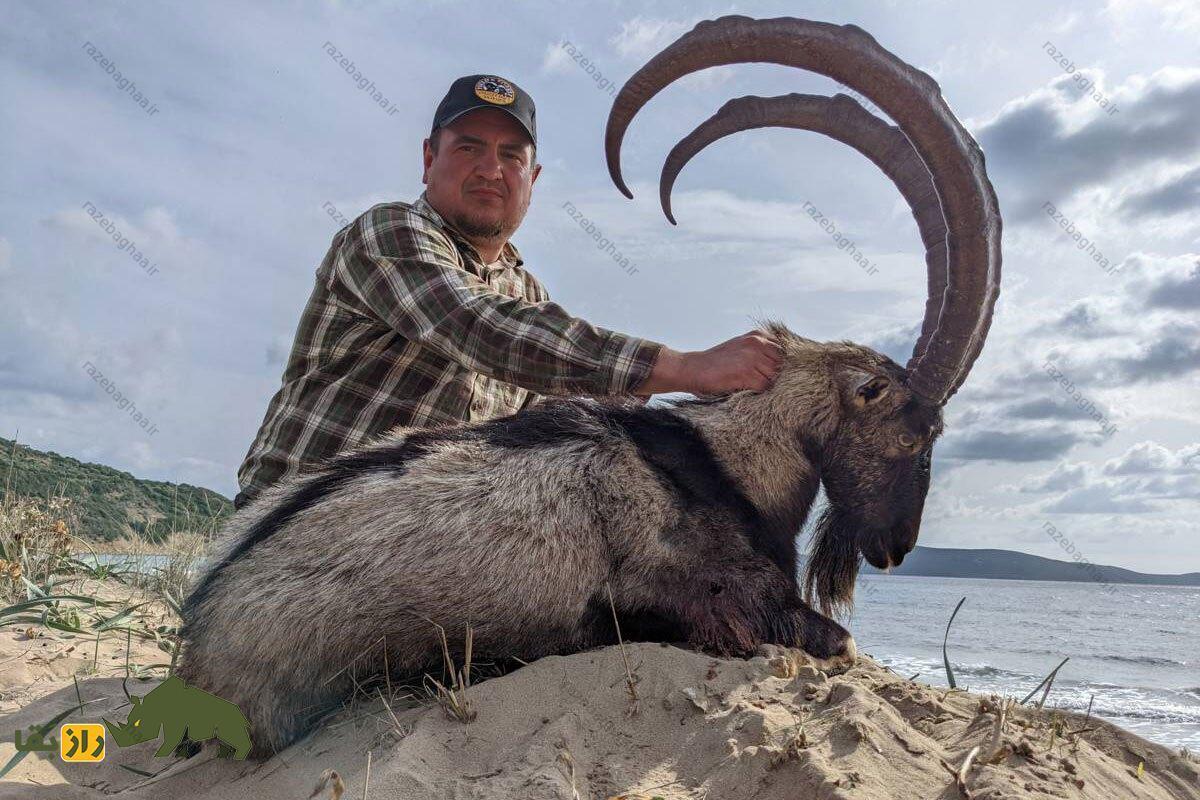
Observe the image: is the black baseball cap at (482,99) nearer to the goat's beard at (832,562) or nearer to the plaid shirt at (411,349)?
the plaid shirt at (411,349)

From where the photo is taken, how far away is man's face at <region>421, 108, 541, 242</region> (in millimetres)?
4883

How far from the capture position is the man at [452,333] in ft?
11.1

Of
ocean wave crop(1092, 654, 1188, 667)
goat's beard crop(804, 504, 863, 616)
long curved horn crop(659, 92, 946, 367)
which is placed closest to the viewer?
long curved horn crop(659, 92, 946, 367)

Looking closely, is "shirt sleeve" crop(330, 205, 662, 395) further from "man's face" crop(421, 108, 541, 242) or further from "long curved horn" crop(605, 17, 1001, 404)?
"long curved horn" crop(605, 17, 1001, 404)

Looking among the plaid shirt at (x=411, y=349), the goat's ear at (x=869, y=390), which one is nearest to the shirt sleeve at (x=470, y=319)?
the plaid shirt at (x=411, y=349)

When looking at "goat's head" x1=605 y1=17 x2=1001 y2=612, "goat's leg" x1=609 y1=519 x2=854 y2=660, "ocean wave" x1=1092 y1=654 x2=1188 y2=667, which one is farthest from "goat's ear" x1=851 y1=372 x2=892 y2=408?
"ocean wave" x1=1092 y1=654 x2=1188 y2=667

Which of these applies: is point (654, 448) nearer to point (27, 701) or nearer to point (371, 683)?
point (371, 683)

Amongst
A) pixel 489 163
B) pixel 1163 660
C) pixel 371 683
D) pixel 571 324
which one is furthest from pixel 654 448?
pixel 1163 660

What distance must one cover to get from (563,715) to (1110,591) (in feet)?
178

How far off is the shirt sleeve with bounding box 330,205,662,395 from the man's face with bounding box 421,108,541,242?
2.28 feet

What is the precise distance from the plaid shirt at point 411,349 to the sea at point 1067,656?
1.68m

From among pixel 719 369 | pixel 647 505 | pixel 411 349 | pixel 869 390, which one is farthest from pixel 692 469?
pixel 411 349

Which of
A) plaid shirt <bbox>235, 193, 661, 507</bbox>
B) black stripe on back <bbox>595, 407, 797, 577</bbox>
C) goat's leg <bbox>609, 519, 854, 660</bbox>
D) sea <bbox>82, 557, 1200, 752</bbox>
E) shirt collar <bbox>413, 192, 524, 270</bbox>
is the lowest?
sea <bbox>82, 557, 1200, 752</bbox>

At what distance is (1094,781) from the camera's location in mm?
2527
